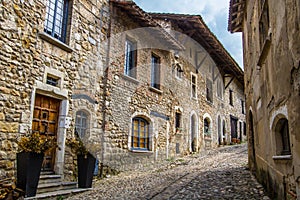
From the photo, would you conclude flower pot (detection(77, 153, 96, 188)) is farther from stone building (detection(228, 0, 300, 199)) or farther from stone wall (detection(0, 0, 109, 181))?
stone building (detection(228, 0, 300, 199))

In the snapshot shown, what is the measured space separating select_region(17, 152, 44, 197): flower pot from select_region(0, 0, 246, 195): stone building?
1.07 ft

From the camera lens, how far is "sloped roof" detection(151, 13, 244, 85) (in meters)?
11.9

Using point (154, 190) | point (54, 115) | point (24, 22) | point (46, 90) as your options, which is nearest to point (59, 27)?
point (24, 22)

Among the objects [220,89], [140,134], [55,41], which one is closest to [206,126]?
[220,89]

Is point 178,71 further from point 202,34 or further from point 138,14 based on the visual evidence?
point 138,14

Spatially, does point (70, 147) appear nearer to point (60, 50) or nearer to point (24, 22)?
point (60, 50)

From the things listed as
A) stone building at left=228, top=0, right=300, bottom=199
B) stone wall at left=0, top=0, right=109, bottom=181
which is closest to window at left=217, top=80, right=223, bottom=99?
stone wall at left=0, top=0, right=109, bottom=181

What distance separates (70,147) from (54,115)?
86 centimetres

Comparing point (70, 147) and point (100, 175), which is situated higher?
point (70, 147)

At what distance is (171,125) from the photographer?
11.5 meters

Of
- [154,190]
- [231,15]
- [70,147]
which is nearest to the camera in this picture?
[154,190]

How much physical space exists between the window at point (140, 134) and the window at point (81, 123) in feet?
7.29

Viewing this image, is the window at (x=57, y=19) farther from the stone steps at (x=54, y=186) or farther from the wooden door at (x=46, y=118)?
the stone steps at (x=54, y=186)

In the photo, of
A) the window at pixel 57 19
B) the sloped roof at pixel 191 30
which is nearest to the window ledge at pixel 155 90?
the sloped roof at pixel 191 30
